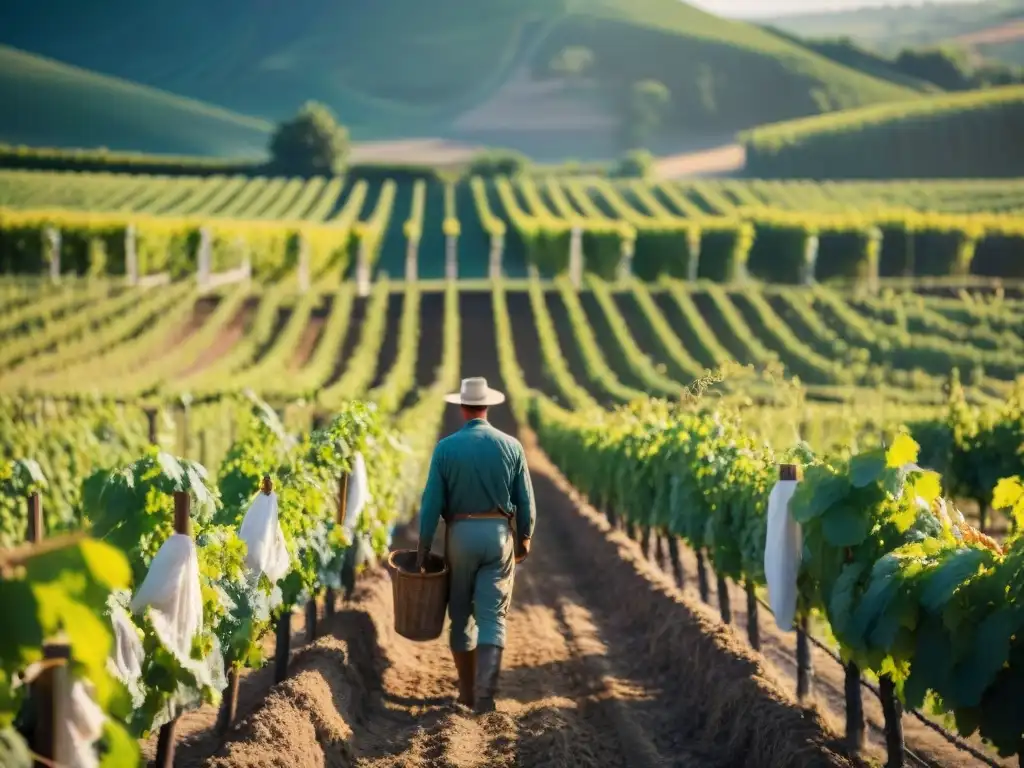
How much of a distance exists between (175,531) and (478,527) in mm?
2732

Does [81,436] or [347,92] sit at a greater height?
[347,92]

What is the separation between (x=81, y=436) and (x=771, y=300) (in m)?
43.6

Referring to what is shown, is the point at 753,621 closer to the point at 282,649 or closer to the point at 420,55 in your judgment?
the point at 282,649

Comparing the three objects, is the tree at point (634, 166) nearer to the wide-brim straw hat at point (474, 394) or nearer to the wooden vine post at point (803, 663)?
the wooden vine post at point (803, 663)

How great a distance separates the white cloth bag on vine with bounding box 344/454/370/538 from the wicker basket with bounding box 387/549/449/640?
11.0 feet

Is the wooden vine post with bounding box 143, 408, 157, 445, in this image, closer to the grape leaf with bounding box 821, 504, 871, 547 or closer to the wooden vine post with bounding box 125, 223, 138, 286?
the grape leaf with bounding box 821, 504, 871, 547

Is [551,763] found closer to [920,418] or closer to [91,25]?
[920,418]

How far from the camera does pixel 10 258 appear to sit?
6009 cm

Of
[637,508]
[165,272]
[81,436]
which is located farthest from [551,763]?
[165,272]

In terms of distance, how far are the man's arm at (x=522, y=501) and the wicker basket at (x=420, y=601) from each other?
1.89ft

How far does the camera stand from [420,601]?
9438 mm

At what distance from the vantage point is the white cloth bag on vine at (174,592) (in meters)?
6.96

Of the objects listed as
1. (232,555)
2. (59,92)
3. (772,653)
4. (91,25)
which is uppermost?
(91,25)

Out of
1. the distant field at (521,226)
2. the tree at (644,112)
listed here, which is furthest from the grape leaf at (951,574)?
the tree at (644,112)
